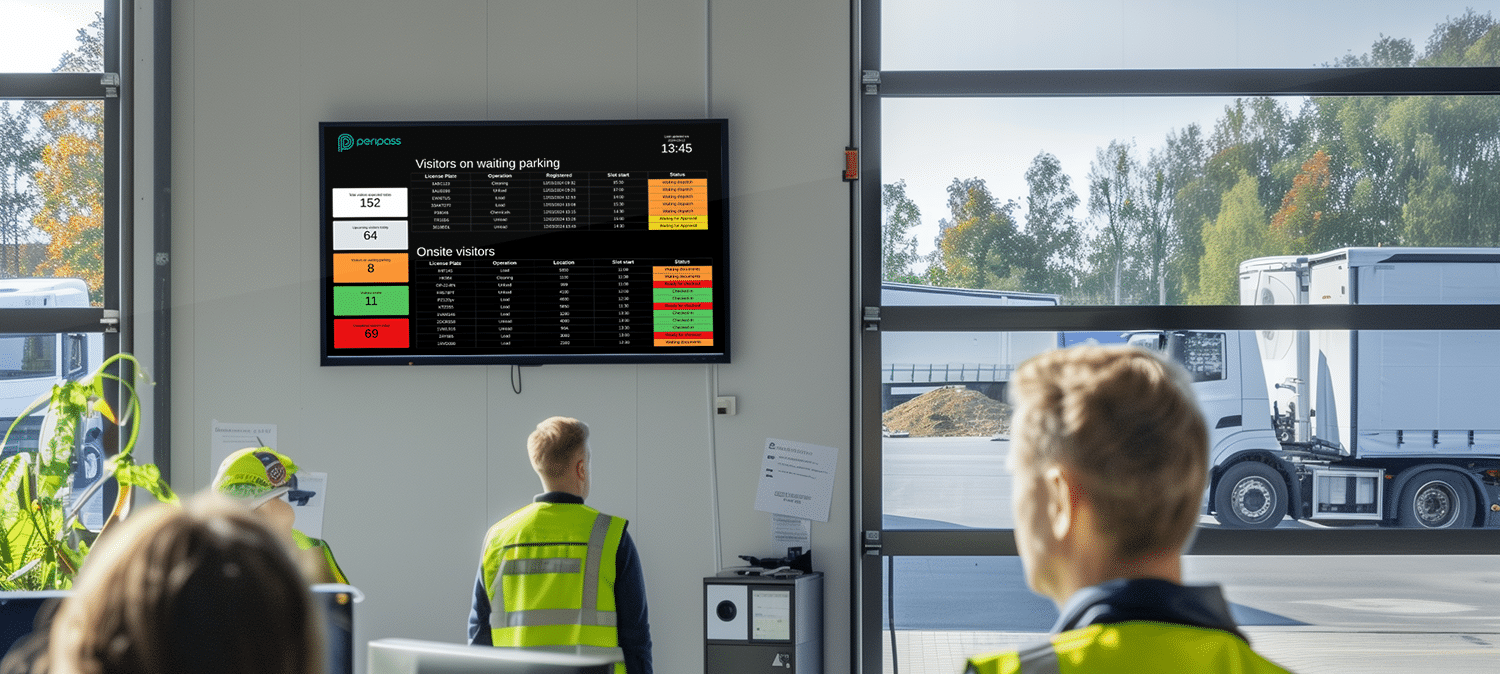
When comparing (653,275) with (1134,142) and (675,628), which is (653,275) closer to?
(675,628)

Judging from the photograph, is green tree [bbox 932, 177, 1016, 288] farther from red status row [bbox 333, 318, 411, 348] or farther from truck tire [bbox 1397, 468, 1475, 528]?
red status row [bbox 333, 318, 411, 348]

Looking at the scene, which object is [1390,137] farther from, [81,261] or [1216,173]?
[81,261]

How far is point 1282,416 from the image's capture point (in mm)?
3713

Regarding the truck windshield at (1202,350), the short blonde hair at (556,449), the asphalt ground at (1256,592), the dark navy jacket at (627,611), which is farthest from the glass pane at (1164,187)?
the dark navy jacket at (627,611)

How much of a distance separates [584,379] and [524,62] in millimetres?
1120

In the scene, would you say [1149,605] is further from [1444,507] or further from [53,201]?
[53,201]

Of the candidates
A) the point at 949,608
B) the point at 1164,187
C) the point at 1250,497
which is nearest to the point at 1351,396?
the point at 1250,497

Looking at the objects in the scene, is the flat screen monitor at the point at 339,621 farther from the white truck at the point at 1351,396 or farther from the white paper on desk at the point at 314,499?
the white truck at the point at 1351,396

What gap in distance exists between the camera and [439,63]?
3742 mm

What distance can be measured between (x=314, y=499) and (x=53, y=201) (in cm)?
143

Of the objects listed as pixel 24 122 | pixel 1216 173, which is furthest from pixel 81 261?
pixel 1216 173

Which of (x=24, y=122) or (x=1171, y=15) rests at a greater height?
(x=1171, y=15)

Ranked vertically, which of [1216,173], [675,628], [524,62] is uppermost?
[524,62]

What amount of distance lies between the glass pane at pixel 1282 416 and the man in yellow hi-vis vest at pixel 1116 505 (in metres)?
2.77
